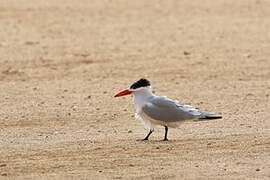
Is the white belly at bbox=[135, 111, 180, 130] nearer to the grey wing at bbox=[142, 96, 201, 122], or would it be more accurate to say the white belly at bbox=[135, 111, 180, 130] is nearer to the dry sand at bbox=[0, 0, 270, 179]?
the grey wing at bbox=[142, 96, 201, 122]

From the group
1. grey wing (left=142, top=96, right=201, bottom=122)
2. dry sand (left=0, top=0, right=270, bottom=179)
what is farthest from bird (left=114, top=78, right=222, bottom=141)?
dry sand (left=0, top=0, right=270, bottom=179)

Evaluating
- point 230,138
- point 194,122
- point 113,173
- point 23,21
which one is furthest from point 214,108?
point 23,21

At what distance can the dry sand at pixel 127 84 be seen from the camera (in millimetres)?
10461

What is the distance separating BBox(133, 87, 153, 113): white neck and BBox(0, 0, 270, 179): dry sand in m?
0.38

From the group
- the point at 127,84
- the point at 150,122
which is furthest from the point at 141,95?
the point at 127,84

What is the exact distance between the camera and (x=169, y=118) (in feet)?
38.1

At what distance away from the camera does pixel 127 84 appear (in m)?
16.5

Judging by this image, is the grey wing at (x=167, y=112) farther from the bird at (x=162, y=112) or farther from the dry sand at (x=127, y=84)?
the dry sand at (x=127, y=84)

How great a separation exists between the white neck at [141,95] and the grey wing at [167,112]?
0.10 m

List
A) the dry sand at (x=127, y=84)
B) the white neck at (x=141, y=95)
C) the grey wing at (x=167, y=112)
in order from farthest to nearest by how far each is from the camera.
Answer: the white neck at (x=141, y=95) < the grey wing at (x=167, y=112) < the dry sand at (x=127, y=84)

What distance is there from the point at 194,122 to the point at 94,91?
10.1 feet

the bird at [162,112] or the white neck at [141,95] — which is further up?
the white neck at [141,95]

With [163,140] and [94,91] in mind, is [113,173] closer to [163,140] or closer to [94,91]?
[163,140]

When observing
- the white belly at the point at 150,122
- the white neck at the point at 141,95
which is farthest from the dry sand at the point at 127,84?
the white neck at the point at 141,95
